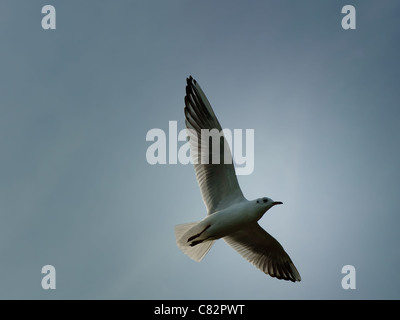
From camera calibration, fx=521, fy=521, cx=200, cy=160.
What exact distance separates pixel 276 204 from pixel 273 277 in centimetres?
168

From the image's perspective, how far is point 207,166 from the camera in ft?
23.6

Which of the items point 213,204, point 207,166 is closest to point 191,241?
point 213,204

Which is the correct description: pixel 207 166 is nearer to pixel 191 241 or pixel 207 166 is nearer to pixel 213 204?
pixel 213 204

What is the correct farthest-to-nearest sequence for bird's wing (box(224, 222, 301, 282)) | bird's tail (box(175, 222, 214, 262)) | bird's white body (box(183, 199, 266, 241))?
1. bird's wing (box(224, 222, 301, 282))
2. bird's tail (box(175, 222, 214, 262))
3. bird's white body (box(183, 199, 266, 241))

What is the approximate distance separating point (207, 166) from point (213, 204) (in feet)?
1.76

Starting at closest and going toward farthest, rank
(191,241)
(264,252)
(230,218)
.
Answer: (230,218) < (191,241) < (264,252)

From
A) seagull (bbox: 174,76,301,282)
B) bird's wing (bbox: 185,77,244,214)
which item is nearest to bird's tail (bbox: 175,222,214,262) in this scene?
seagull (bbox: 174,76,301,282)

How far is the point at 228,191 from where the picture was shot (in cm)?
719

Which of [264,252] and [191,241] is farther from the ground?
[191,241]

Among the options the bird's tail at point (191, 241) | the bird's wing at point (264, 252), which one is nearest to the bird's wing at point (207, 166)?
the bird's tail at point (191, 241)

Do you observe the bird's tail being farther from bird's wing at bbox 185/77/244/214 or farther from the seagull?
bird's wing at bbox 185/77/244/214

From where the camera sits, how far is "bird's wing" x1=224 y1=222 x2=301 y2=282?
768 centimetres

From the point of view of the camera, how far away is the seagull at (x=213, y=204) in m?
6.91
